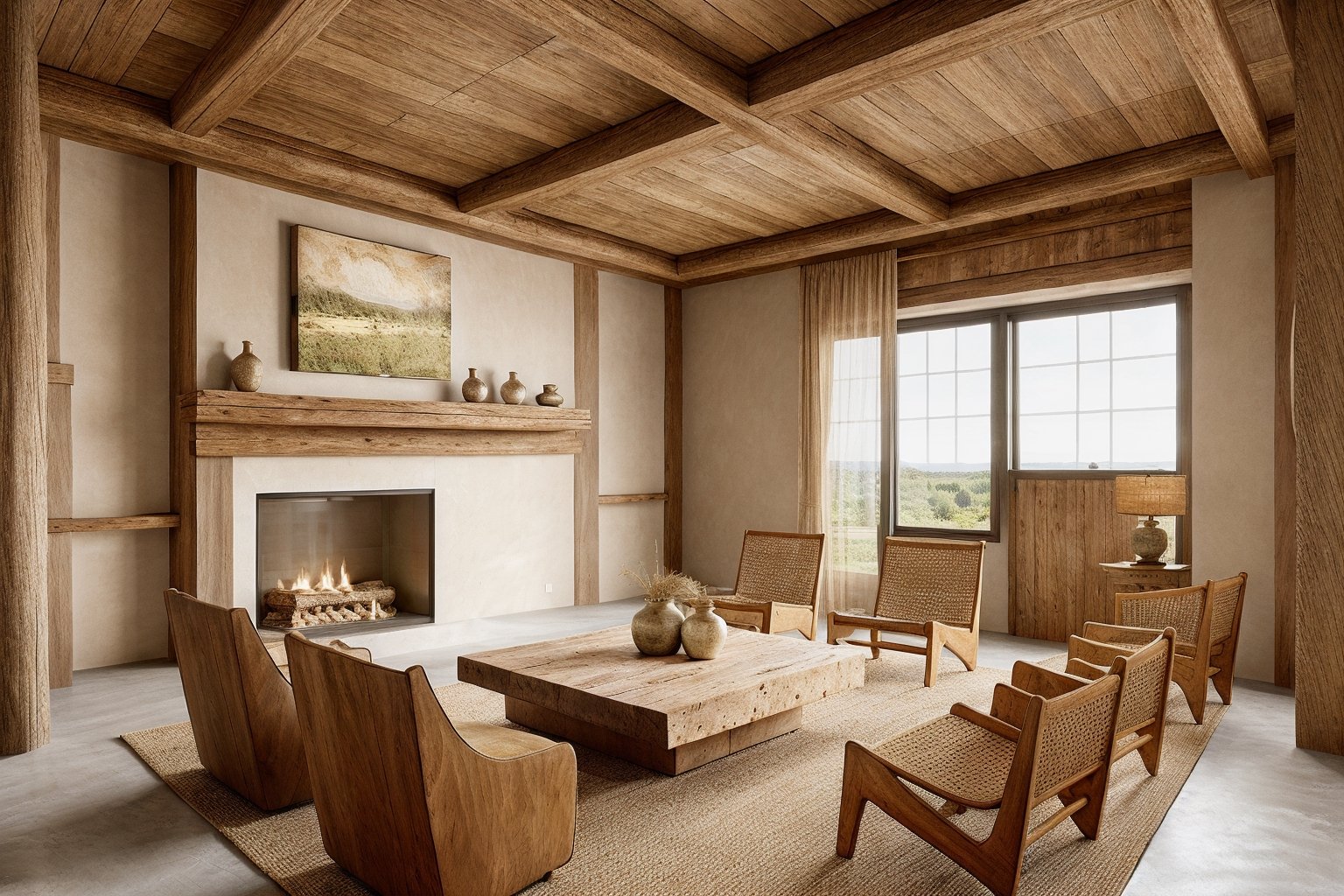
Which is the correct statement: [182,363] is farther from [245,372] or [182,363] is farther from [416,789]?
[416,789]

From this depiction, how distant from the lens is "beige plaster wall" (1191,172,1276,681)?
4.57 metres

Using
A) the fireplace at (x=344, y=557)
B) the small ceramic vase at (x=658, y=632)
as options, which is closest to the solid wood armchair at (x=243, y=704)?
the small ceramic vase at (x=658, y=632)

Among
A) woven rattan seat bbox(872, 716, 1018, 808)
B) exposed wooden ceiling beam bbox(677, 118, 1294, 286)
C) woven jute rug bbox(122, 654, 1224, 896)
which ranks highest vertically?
exposed wooden ceiling beam bbox(677, 118, 1294, 286)

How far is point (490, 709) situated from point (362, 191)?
123 inches

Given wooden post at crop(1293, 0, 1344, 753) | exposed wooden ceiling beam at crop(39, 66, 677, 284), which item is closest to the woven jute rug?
wooden post at crop(1293, 0, 1344, 753)

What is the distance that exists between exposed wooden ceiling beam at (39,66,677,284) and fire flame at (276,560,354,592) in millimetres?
2398

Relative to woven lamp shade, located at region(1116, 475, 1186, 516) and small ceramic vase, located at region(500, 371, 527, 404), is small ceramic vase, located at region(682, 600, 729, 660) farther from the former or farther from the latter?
small ceramic vase, located at region(500, 371, 527, 404)

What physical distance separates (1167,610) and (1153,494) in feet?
3.14

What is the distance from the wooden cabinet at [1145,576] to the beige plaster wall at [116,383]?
17.9 ft

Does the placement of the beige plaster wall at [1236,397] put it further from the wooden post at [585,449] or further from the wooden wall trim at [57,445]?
the wooden wall trim at [57,445]

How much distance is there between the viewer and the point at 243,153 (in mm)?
4453

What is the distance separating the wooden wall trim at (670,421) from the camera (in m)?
7.68

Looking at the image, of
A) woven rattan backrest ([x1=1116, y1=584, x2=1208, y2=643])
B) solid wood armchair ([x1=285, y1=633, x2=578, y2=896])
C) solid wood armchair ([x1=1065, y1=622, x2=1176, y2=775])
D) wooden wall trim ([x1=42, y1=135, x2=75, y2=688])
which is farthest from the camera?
wooden wall trim ([x1=42, y1=135, x2=75, y2=688])

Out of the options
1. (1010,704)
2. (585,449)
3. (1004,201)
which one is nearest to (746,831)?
(1010,704)
